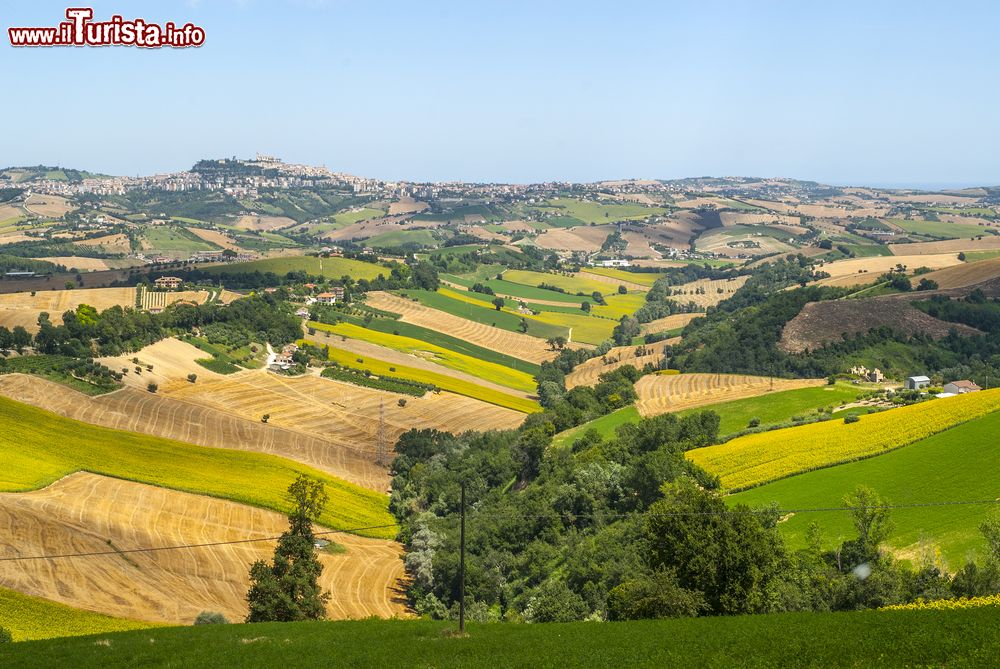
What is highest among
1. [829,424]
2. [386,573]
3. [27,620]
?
[829,424]

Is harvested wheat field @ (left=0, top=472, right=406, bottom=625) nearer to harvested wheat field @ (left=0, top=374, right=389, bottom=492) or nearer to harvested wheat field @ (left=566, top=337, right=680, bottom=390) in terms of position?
→ harvested wheat field @ (left=0, top=374, right=389, bottom=492)

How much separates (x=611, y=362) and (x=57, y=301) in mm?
86099

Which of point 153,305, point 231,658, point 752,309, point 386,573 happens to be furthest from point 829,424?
point 153,305

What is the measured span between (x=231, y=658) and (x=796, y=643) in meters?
17.1

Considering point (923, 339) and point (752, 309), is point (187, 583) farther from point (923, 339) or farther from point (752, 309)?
point (752, 309)

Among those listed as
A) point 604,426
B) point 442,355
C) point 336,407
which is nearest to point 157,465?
point 336,407

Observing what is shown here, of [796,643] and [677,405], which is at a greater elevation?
[796,643]

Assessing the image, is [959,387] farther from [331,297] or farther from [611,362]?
[331,297]

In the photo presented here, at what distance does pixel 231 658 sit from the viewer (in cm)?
2692

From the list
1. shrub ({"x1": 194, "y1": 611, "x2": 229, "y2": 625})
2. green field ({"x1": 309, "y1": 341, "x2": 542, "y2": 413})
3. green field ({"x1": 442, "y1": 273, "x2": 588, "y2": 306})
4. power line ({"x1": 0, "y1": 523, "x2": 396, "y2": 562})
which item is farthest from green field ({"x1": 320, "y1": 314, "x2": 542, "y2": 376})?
shrub ({"x1": 194, "y1": 611, "x2": 229, "y2": 625})

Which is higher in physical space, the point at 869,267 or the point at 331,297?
the point at 869,267

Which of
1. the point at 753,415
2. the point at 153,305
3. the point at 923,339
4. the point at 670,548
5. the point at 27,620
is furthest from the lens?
the point at 153,305

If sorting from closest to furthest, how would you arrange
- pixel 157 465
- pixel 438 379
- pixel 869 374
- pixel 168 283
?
pixel 157 465 → pixel 869 374 → pixel 438 379 → pixel 168 283

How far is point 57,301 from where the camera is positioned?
13312 centimetres
